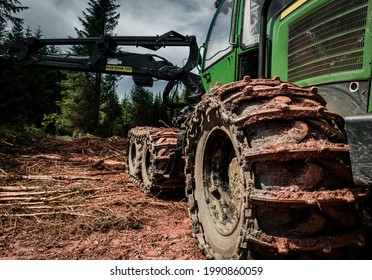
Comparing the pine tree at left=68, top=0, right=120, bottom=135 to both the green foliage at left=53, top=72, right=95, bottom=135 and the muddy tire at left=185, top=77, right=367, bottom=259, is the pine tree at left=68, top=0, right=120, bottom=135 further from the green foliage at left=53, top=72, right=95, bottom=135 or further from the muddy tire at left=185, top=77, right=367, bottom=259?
the muddy tire at left=185, top=77, right=367, bottom=259

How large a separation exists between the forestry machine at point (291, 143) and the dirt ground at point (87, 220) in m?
0.58

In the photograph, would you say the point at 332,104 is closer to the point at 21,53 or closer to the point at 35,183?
the point at 35,183

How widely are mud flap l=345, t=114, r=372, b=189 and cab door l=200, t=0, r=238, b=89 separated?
234cm

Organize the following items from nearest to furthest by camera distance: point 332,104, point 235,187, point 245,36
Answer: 1. point 332,104
2. point 235,187
3. point 245,36

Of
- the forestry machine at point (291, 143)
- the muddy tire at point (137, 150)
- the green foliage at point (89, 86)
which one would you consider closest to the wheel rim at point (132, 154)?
the muddy tire at point (137, 150)

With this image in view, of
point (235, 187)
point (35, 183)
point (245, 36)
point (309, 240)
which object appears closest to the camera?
point (309, 240)

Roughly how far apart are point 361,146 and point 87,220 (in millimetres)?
3075

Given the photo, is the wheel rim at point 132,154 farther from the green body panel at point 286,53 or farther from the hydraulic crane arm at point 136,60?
the green body panel at point 286,53

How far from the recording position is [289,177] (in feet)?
5.72

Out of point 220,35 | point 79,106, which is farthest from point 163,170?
point 79,106

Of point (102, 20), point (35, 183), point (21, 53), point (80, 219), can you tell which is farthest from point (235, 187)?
point (102, 20)

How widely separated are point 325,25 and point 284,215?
4.68ft

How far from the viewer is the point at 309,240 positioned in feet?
5.47

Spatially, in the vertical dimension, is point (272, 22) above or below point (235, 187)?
above
